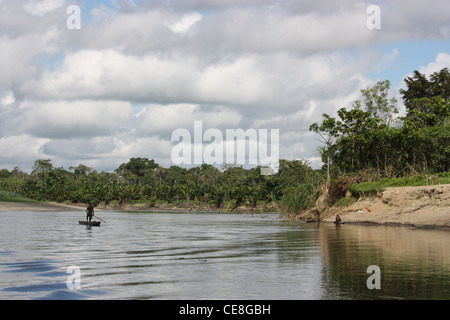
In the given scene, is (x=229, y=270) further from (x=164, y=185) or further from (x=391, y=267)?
(x=164, y=185)

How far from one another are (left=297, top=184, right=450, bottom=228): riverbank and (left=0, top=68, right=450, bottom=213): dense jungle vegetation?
350 cm

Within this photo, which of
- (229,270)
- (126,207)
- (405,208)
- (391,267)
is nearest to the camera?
(391,267)

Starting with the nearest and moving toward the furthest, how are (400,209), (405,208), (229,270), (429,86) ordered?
(229,270), (405,208), (400,209), (429,86)

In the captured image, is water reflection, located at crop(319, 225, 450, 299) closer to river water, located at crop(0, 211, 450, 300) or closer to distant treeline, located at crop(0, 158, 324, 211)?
river water, located at crop(0, 211, 450, 300)

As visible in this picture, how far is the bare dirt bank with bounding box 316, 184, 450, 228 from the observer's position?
1520 inches

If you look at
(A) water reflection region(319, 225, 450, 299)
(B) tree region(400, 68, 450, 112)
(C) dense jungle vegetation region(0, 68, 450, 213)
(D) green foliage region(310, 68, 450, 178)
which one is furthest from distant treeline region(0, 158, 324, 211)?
(A) water reflection region(319, 225, 450, 299)

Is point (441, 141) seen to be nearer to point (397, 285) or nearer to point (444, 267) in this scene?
point (444, 267)

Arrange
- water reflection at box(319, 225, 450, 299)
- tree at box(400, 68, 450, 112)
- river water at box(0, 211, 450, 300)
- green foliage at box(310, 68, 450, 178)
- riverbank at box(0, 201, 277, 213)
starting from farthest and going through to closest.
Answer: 1. riverbank at box(0, 201, 277, 213)
2. tree at box(400, 68, 450, 112)
3. green foliage at box(310, 68, 450, 178)
4. river water at box(0, 211, 450, 300)
5. water reflection at box(319, 225, 450, 299)

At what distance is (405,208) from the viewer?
42.2 metres

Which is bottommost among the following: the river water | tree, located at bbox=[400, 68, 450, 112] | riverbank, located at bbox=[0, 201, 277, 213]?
the river water

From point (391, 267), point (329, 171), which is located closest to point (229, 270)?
point (391, 267)

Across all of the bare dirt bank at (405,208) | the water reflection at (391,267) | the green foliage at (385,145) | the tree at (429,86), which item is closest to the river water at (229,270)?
the water reflection at (391,267)

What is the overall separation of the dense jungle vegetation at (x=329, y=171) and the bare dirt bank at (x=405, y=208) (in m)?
3.60

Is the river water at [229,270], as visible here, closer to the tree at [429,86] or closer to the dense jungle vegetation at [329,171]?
the dense jungle vegetation at [329,171]
